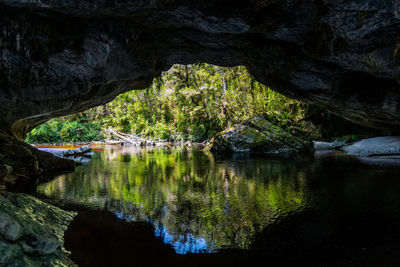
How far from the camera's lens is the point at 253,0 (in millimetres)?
4121

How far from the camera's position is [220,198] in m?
5.48

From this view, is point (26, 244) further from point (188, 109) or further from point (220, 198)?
point (188, 109)

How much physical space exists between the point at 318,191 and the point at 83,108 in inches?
380

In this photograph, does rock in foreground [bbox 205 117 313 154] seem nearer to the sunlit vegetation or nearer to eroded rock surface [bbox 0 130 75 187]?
the sunlit vegetation

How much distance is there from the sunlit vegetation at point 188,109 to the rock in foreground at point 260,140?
1.56m

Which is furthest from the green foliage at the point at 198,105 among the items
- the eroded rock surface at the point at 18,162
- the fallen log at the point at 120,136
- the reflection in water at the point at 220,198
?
the eroded rock surface at the point at 18,162

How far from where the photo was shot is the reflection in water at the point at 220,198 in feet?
12.1

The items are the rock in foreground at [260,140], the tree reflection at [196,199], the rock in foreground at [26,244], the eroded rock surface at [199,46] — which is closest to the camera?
the rock in foreground at [26,244]

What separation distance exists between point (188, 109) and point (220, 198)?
2442 cm

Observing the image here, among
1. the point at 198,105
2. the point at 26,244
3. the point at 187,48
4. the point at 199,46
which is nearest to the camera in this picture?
the point at 26,244

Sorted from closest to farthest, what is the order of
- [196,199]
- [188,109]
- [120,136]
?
[196,199]
[188,109]
[120,136]

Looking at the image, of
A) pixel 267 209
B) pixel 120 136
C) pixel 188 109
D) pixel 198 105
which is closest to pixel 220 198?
pixel 267 209

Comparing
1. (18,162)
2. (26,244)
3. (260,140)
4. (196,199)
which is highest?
(260,140)

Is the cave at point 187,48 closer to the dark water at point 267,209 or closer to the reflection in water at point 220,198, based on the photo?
the reflection in water at point 220,198
